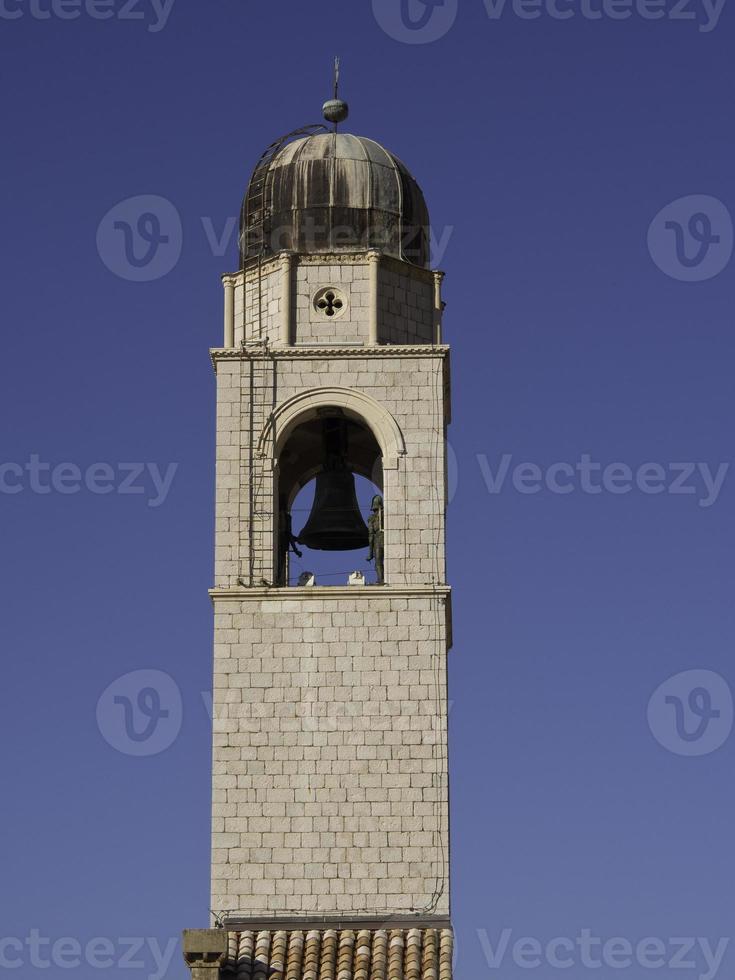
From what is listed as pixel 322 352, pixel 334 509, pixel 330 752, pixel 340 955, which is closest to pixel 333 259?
pixel 322 352

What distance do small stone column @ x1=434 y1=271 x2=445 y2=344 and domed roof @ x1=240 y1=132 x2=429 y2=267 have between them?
0.51m

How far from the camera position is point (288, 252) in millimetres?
46188

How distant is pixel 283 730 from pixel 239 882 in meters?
2.86

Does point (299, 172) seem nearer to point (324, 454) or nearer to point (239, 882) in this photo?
point (324, 454)

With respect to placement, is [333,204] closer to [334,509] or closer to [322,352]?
[322,352]

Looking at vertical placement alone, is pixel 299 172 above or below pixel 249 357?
above

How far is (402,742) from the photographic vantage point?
141ft

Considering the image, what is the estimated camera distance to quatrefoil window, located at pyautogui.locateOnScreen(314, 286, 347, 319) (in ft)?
151

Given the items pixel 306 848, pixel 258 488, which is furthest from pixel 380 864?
pixel 258 488

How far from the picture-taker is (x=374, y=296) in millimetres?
45844

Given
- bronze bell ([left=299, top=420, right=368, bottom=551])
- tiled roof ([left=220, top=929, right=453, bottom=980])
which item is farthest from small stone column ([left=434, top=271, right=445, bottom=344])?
tiled roof ([left=220, top=929, right=453, bottom=980])

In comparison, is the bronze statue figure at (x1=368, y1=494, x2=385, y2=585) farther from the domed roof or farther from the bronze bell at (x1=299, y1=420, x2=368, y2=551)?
the domed roof

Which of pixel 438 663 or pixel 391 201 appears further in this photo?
pixel 391 201

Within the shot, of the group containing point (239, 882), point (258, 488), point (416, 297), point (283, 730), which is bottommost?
point (239, 882)
